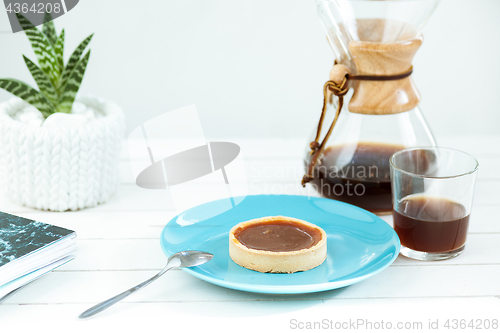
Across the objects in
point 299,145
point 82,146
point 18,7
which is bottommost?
point 299,145

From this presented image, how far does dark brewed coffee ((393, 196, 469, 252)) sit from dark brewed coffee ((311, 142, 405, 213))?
118 millimetres

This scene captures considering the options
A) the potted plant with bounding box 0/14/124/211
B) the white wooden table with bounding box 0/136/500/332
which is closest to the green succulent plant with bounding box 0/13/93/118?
the potted plant with bounding box 0/14/124/211

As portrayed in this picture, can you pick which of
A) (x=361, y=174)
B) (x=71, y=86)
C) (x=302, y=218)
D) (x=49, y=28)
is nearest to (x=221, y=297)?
(x=302, y=218)

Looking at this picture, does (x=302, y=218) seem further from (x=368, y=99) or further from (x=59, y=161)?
(x=59, y=161)

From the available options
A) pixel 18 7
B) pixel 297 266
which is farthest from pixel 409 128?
pixel 18 7

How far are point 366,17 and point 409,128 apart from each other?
22 centimetres

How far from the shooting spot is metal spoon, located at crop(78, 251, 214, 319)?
2.28 feet

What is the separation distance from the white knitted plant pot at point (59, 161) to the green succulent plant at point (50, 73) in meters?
0.06

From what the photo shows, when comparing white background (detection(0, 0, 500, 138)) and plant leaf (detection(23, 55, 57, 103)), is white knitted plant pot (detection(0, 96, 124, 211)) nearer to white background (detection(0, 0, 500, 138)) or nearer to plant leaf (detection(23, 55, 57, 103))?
plant leaf (detection(23, 55, 57, 103))

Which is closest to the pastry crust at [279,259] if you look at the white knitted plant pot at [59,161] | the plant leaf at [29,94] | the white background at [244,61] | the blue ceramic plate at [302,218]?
the blue ceramic plate at [302,218]

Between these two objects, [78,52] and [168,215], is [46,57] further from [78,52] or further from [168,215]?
[168,215]

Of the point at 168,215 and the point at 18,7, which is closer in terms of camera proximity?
the point at 168,215

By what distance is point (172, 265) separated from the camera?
765 millimetres

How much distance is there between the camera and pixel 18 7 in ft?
4.94
